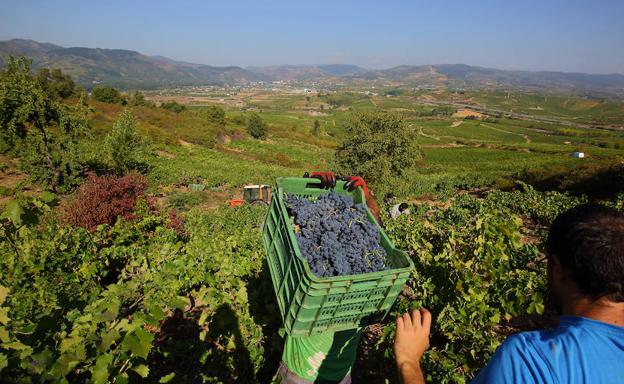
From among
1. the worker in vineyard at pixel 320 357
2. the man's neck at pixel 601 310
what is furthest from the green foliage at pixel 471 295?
the man's neck at pixel 601 310

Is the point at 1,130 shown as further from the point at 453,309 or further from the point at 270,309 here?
the point at 453,309

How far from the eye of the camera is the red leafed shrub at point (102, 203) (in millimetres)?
8898

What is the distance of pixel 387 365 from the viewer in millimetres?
4668

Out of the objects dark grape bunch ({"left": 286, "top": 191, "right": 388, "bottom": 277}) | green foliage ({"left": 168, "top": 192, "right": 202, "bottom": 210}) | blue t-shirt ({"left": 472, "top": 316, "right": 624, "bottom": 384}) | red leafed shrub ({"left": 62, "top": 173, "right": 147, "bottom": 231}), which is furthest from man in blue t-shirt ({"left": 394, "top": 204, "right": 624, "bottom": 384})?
green foliage ({"left": 168, "top": 192, "right": 202, "bottom": 210})

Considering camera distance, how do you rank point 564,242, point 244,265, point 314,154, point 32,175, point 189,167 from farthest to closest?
point 314,154
point 189,167
point 32,175
point 244,265
point 564,242

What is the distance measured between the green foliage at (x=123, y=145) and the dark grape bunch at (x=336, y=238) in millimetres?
20184

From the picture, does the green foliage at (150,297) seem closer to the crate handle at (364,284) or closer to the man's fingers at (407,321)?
→ the crate handle at (364,284)

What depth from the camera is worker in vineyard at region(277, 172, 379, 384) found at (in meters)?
3.19

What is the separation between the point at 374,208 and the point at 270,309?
190 cm

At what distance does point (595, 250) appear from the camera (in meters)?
1.55

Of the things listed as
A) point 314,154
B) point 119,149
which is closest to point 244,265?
point 119,149

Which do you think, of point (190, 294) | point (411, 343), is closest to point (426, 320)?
point (411, 343)

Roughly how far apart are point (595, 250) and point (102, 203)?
10.5 meters

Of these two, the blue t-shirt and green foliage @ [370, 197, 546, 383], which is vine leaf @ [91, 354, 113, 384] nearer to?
the blue t-shirt
